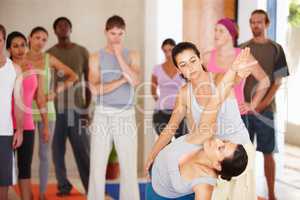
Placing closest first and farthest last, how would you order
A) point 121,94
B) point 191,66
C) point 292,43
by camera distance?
1. point 191,66
2. point 292,43
3. point 121,94

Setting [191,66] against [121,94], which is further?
[121,94]

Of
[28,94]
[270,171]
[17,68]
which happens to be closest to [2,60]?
[17,68]

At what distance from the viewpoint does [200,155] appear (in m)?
1.70

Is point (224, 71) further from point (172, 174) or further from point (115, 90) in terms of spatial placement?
point (115, 90)

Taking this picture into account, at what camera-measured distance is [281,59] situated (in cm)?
207

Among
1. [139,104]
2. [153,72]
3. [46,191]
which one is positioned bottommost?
[46,191]

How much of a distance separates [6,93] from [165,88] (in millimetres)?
668

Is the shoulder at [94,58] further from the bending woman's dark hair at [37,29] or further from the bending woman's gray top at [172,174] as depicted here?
the bending woman's gray top at [172,174]

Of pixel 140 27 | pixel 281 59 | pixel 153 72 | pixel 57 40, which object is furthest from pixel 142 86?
pixel 281 59

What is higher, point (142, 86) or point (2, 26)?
point (2, 26)

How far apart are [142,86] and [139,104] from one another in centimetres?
8

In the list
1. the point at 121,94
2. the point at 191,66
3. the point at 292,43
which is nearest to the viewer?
the point at 191,66

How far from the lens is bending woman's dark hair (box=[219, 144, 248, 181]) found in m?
1.68

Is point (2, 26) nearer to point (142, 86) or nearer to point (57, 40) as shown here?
point (57, 40)
